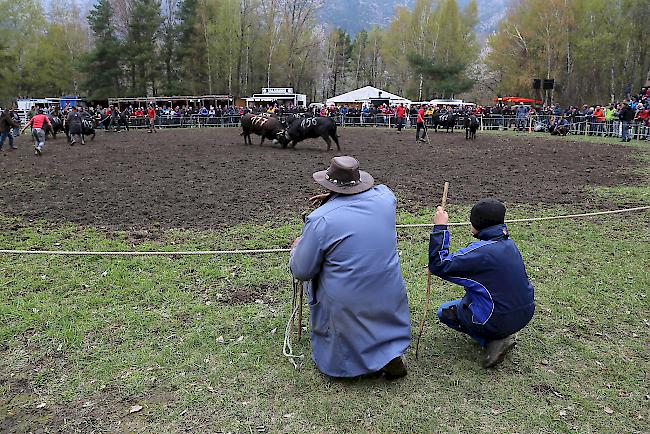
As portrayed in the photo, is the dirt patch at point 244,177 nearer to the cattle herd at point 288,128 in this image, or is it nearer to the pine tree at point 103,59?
the cattle herd at point 288,128

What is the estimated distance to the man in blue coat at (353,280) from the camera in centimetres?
367

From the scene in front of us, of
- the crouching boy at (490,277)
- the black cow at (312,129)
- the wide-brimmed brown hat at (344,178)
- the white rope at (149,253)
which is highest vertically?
the black cow at (312,129)

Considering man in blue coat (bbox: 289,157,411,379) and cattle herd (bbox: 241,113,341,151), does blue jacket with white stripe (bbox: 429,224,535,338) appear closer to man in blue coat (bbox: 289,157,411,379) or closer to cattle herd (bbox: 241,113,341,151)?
man in blue coat (bbox: 289,157,411,379)

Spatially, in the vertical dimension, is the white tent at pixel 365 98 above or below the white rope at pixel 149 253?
above

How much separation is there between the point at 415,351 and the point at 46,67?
2566 inches

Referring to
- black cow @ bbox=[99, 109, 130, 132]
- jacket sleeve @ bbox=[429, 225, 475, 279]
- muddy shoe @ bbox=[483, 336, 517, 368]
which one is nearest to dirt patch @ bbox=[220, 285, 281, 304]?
jacket sleeve @ bbox=[429, 225, 475, 279]

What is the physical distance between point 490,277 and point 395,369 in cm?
99

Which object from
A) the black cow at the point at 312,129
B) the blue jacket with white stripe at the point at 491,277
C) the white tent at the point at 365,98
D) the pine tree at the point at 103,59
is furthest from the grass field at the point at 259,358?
the pine tree at the point at 103,59

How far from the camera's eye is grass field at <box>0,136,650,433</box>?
3.47 metres

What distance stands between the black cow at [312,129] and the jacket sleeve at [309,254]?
14713mm

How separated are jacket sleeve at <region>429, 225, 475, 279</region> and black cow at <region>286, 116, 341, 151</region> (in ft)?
47.4

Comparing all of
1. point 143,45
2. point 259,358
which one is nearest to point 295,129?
point 259,358

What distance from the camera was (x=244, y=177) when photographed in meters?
12.5

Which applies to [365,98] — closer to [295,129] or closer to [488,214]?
[295,129]
